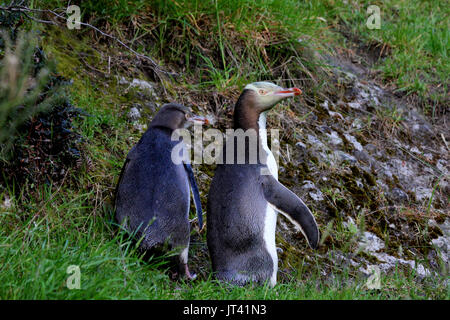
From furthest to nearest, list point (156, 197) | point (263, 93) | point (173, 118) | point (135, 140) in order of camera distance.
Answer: point (135, 140) < point (263, 93) < point (173, 118) < point (156, 197)

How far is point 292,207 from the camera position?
3.37 meters

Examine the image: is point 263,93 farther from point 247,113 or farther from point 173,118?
point 173,118

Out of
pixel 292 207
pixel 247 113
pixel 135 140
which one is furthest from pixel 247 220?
pixel 135 140

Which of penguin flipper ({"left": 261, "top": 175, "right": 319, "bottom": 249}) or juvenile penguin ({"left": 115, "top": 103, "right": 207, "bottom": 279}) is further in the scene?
penguin flipper ({"left": 261, "top": 175, "right": 319, "bottom": 249})

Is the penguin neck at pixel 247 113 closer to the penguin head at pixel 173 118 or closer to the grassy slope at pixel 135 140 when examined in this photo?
the penguin head at pixel 173 118

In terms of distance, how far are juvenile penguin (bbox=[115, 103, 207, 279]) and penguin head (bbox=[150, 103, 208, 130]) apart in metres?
0.08

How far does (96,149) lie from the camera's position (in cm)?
388

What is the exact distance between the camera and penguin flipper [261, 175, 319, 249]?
3303 millimetres

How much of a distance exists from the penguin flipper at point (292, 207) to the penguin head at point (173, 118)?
0.64m

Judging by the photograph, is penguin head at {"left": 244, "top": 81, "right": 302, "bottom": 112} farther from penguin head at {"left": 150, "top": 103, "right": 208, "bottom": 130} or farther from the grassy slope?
the grassy slope

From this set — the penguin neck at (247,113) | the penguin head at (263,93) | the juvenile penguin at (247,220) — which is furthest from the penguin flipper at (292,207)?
the penguin head at (263,93)

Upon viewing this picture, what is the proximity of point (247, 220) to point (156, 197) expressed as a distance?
614mm

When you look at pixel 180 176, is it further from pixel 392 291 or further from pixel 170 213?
pixel 392 291

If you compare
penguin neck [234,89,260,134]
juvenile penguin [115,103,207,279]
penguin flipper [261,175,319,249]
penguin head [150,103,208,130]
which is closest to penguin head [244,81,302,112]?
penguin neck [234,89,260,134]
